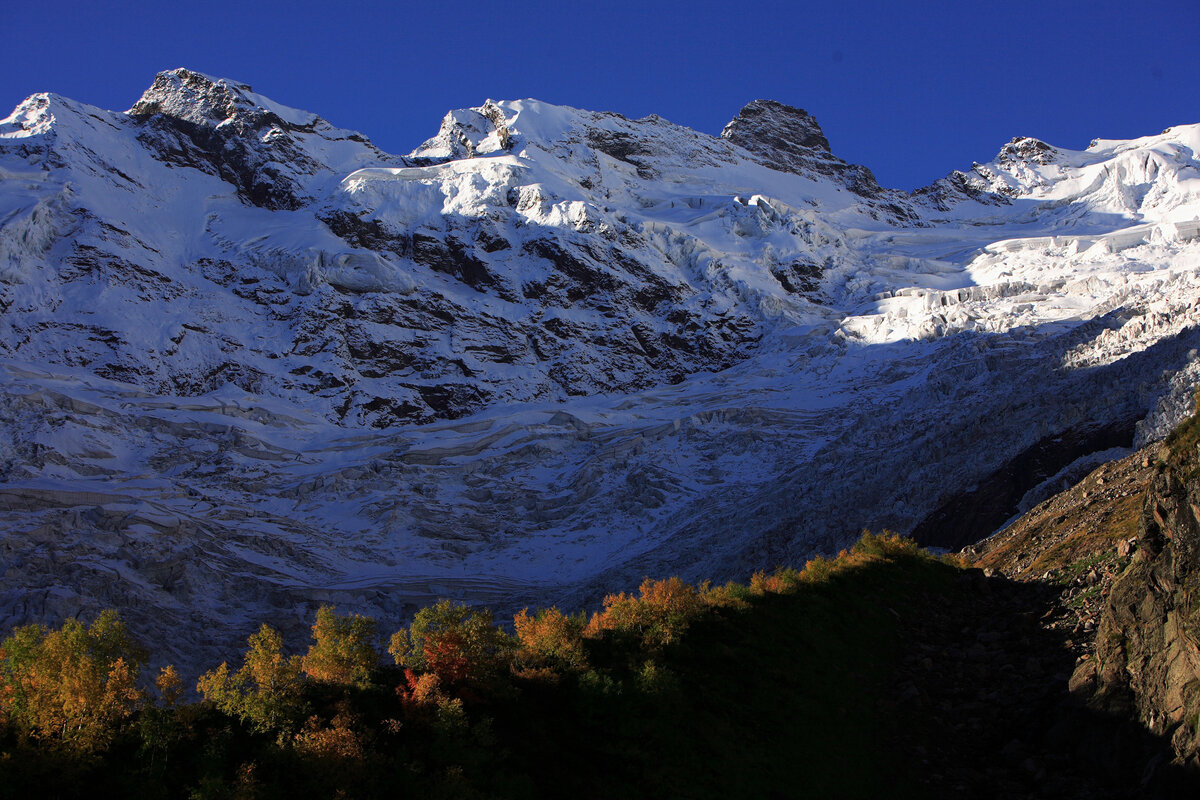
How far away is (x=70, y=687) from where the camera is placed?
12156mm

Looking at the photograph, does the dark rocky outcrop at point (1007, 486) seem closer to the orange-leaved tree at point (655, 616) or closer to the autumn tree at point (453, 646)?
the orange-leaved tree at point (655, 616)

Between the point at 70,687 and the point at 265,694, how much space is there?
8.47 feet

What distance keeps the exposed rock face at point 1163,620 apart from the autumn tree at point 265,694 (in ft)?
39.6

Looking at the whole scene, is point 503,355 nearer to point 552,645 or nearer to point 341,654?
point 552,645

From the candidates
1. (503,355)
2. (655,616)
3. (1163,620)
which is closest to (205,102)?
(503,355)

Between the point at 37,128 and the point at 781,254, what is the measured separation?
11272cm

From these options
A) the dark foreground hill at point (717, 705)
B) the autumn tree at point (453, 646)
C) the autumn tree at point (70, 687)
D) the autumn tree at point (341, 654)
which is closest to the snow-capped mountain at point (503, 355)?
the dark foreground hill at point (717, 705)

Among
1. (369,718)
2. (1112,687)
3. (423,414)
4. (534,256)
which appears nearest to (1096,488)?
(1112,687)

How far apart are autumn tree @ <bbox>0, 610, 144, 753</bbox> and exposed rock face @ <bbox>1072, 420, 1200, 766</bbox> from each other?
47.2 ft

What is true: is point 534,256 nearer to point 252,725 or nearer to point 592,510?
point 592,510

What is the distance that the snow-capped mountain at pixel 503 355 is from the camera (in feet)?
208

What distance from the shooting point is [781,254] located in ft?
450

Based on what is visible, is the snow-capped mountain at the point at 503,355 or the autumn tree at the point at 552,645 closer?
the autumn tree at the point at 552,645

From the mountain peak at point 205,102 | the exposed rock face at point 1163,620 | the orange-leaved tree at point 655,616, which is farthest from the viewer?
the mountain peak at point 205,102
